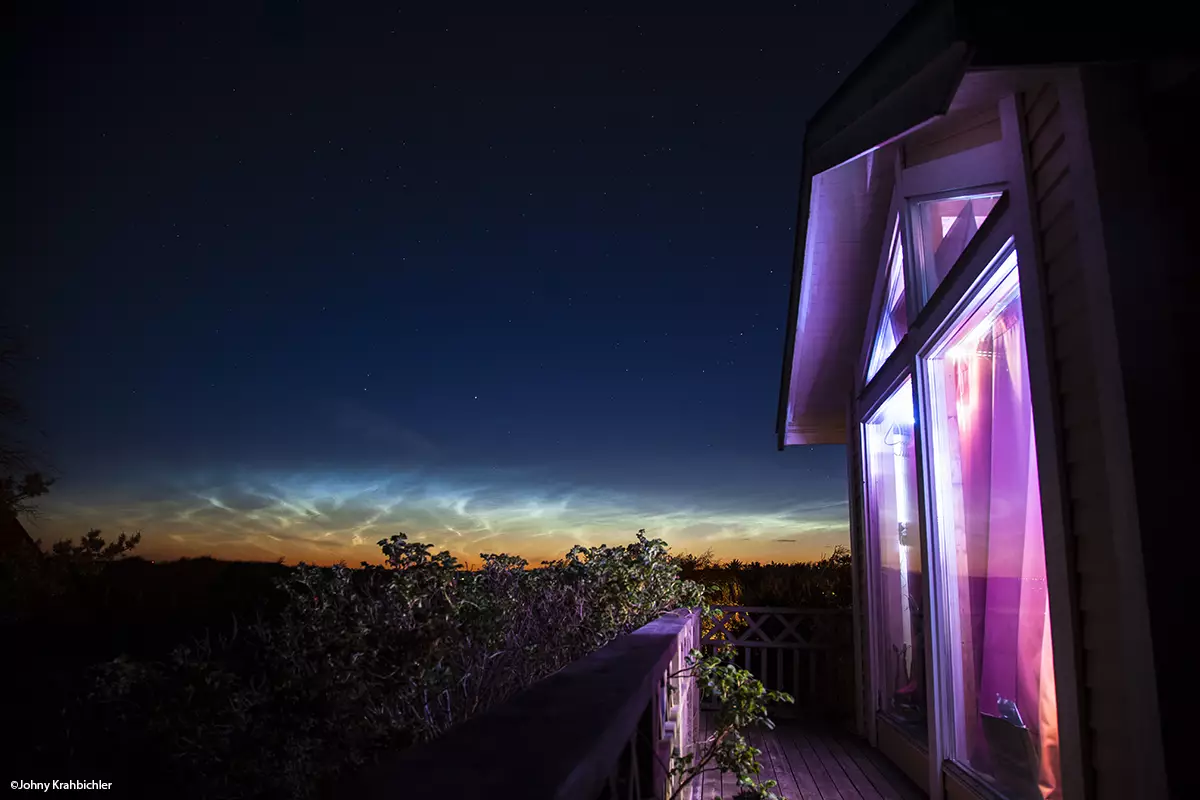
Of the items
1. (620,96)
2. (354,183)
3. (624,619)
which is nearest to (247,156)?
(354,183)

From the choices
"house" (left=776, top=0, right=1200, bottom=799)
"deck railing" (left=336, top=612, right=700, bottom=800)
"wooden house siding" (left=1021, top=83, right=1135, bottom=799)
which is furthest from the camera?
"wooden house siding" (left=1021, top=83, right=1135, bottom=799)

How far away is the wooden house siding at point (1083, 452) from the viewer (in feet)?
6.23

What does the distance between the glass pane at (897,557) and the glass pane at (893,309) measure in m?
Answer: 0.43

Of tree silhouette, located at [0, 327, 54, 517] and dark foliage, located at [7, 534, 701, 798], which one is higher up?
tree silhouette, located at [0, 327, 54, 517]

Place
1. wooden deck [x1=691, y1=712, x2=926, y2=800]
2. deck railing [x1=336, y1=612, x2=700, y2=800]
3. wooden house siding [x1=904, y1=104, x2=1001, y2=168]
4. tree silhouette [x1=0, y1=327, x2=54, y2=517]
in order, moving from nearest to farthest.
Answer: deck railing [x1=336, y1=612, x2=700, y2=800] < wooden house siding [x1=904, y1=104, x2=1001, y2=168] < wooden deck [x1=691, y1=712, x2=926, y2=800] < tree silhouette [x1=0, y1=327, x2=54, y2=517]

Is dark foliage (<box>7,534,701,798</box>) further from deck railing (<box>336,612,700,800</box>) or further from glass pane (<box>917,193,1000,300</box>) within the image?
glass pane (<box>917,193,1000,300</box>)

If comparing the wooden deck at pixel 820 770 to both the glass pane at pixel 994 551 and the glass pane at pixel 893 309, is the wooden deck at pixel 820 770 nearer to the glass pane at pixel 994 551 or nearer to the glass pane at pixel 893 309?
the glass pane at pixel 994 551

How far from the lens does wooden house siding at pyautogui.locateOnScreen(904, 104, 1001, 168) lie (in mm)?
3041

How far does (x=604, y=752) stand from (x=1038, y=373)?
2090 millimetres

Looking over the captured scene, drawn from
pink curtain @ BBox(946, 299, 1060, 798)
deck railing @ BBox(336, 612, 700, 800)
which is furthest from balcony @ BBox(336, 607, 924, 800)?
pink curtain @ BBox(946, 299, 1060, 798)

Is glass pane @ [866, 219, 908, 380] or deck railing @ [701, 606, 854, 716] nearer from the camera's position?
glass pane @ [866, 219, 908, 380]

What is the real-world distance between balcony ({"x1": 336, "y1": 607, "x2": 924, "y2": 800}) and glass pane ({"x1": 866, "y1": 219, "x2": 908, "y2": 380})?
2.54 metres

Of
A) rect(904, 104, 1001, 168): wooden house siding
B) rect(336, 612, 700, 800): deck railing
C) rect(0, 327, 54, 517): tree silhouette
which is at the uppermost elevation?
rect(904, 104, 1001, 168): wooden house siding

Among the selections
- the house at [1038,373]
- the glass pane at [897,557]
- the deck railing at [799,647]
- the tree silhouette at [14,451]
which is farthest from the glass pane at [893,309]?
the tree silhouette at [14,451]
